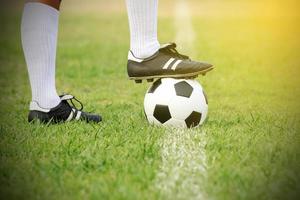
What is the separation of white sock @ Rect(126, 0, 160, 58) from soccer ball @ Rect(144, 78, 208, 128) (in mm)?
262

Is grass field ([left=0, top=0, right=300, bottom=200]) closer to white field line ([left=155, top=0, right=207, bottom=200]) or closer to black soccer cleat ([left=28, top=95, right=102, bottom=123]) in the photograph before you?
white field line ([left=155, top=0, right=207, bottom=200])

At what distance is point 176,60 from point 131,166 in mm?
1261

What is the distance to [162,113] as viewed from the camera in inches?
159

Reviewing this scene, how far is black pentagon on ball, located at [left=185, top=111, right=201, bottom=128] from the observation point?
4039 mm

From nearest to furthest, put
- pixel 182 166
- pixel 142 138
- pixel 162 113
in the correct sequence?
pixel 182 166 → pixel 142 138 → pixel 162 113

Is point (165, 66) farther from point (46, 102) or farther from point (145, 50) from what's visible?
point (46, 102)

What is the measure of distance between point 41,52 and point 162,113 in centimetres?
96

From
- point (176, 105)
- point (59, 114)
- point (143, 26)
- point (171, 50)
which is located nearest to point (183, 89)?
point (176, 105)

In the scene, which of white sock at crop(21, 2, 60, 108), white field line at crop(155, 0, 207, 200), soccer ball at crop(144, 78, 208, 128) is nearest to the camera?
white field line at crop(155, 0, 207, 200)

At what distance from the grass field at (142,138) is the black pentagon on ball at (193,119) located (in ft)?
0.25

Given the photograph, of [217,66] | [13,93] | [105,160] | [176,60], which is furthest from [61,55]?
[105,160]

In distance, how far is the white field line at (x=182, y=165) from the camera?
8.79ft

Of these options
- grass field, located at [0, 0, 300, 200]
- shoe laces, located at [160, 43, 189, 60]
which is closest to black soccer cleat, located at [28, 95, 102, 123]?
grass field, located at [0, 0, 300, 200]

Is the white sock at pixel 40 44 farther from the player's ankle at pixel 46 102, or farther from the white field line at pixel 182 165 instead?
the white field line at pixel 182 165
